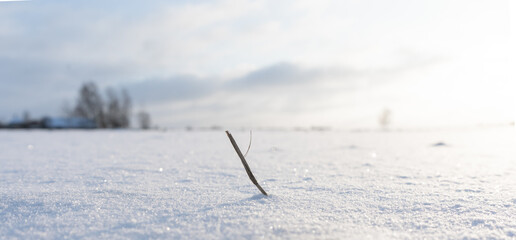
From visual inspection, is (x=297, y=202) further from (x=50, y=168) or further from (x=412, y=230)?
(x=50, y=168)

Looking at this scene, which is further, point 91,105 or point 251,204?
point 91,105

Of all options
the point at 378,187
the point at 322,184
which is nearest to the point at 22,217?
the point at 322,184

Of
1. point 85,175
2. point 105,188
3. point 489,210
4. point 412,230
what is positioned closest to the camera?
point 412,230

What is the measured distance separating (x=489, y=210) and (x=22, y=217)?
3241mm

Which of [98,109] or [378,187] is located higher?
[98,109]

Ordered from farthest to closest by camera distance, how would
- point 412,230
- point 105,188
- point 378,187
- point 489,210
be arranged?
point 378,187, point 105,188, point 489,210, point 412,230

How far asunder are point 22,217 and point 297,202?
1871 mm

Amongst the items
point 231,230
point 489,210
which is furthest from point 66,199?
point 489,210

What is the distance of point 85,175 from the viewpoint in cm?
352

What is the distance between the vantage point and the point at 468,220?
6.95ft

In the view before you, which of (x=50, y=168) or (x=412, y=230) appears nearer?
(x=412, y=230)

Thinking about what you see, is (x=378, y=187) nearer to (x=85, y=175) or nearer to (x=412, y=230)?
(x=412, y=230)

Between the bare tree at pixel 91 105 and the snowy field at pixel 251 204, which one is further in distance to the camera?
the bare tree at pixel 91 105

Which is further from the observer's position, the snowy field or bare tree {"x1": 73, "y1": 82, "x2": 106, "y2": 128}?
bare tree {"x1": 73, "y1": 82, "x2": 106, "y2": 128}
